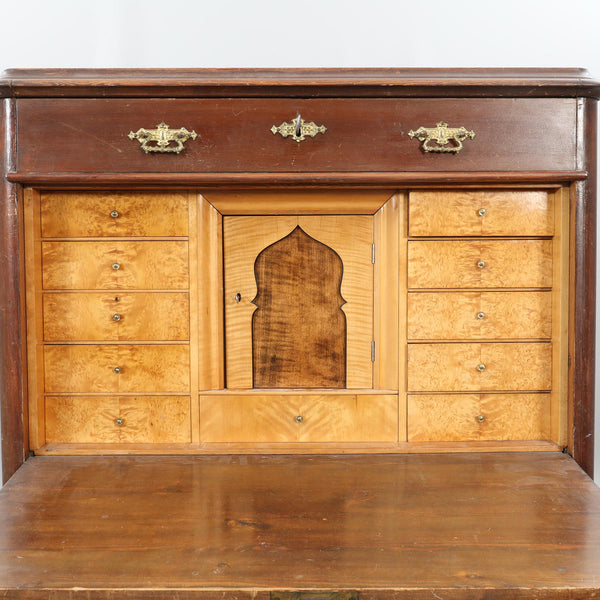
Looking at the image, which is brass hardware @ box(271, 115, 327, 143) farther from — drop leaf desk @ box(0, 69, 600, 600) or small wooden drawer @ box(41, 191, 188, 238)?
small wooden drawer @ box(41, 191, 188, 238)

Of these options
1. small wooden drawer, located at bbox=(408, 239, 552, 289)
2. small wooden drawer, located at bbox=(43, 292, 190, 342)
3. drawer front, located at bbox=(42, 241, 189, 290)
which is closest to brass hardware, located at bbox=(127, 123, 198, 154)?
drawer front, located at bbox=(42, 241, 189, 290)

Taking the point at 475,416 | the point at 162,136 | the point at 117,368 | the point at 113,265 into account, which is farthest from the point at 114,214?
the point at 475,416

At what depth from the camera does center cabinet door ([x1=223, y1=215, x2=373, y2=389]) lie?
176cm

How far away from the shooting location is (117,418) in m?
1.75

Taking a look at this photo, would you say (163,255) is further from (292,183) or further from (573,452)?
(573,452)

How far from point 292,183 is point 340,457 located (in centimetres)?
74

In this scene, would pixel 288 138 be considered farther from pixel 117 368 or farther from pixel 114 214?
pixel 117 368

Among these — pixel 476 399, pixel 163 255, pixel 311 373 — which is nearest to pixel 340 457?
pixel 311 373

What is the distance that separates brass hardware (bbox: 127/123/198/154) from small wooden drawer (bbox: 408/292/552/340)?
0.73 m
